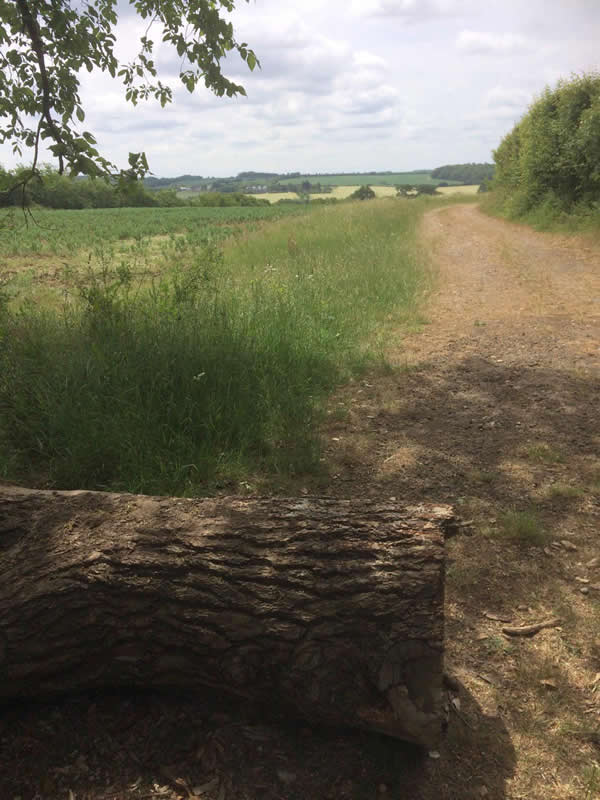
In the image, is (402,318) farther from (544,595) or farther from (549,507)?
(544,595)

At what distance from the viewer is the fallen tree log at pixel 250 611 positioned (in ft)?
6.37

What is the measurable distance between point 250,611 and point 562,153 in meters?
20.5

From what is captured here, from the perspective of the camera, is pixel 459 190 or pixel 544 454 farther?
pixel 459 190

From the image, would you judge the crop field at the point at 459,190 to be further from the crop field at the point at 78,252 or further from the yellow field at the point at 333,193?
the crop field at the point at 78,252

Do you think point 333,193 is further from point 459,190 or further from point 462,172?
point 462,172

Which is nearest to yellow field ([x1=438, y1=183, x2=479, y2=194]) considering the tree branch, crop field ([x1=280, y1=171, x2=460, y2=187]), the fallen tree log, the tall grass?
crop field ([x1=280, y1=171, x2=460, y2=187])

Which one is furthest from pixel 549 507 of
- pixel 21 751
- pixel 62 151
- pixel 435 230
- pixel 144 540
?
pixel 435 230

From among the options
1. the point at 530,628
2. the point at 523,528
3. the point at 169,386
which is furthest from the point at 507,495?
the point at 169,386

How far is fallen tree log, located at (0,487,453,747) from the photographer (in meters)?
1.94

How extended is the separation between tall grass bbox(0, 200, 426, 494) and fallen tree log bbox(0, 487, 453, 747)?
1.43 metres

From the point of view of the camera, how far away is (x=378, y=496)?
3.79 metres

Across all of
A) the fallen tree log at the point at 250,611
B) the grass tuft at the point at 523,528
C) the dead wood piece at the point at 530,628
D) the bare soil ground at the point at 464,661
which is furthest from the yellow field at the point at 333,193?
the fallen tree log at the point at 250,611

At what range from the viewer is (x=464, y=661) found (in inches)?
98.0

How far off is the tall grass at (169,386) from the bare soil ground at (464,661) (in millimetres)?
551
